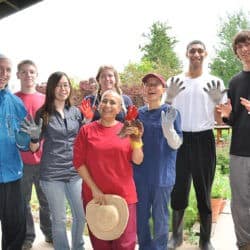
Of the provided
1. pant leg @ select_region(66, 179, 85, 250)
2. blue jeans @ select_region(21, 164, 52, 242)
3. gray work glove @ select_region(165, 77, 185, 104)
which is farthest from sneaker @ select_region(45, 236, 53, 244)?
gray work glove @ select_region(165, 77, 185, 104)

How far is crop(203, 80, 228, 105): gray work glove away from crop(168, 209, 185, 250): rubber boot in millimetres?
1001

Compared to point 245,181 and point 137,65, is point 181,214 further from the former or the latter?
point 137,65

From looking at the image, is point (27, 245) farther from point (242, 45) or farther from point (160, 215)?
point (242, 45)

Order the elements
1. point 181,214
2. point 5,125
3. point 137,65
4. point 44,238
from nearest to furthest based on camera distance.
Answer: point 5,125, point 181,214, point 44,238, point 137,65

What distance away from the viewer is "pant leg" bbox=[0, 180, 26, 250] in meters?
2.78

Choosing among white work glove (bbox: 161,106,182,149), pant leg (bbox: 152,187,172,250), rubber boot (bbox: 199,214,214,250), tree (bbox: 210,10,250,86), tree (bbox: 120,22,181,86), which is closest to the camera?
white work glove (bbox: 161,106,182,149)

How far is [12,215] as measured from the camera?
282cm

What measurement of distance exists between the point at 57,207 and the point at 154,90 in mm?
1041

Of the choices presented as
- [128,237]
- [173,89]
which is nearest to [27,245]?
[128,237]

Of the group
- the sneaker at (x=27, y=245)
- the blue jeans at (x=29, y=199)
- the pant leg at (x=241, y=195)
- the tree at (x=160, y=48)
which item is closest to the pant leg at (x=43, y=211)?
the blue jeans at (x=29, y=199)

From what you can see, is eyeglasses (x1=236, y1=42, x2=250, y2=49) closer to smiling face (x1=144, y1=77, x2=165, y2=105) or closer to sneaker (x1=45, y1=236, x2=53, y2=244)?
smiling face (x1=144, y1=77, x2=165, y2=105)

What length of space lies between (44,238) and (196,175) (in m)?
1.51

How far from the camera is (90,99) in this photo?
3326 mm

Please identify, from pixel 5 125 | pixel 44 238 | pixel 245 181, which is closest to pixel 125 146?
pixel 5 125
